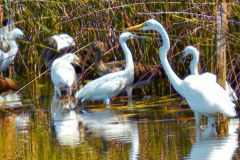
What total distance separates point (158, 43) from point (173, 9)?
2.86ft

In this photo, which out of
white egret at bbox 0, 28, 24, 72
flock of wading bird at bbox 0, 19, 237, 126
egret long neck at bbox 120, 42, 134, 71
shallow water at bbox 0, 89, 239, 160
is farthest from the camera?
white egret at bbox 0, 28, 24, 72

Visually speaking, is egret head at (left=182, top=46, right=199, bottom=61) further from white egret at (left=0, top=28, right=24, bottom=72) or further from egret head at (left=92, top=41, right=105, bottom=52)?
white egret at (left=0, top=28, right=24, bottom=72)

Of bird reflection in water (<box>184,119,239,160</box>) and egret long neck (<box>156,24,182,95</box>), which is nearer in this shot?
bird reflection in water (<box>184,119,239,160</box>)

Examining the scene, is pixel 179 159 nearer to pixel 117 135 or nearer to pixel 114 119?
pixel 117 135

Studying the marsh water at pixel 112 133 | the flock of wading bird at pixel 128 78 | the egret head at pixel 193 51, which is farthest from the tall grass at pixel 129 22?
the marsh water at pixel 112 133

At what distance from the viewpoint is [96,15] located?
13156 mm

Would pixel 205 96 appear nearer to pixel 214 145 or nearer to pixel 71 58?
pixel 214 145

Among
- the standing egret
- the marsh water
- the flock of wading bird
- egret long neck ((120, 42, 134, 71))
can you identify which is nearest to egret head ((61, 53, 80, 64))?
the flock of wading bird

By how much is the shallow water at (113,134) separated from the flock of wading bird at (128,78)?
9.9 inches

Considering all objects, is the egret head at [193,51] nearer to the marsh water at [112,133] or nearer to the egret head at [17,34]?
the marsh water at [112,133]

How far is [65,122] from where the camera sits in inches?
484

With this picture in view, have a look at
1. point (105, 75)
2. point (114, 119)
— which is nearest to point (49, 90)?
point (105, 75)

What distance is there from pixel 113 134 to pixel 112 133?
0.10 meters

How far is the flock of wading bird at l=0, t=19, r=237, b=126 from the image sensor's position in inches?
409
